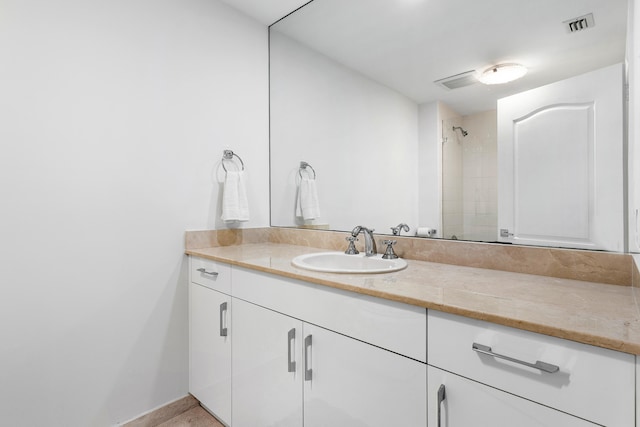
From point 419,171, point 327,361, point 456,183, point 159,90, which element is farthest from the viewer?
point 159,90

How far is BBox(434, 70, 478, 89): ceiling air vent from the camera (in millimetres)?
1368

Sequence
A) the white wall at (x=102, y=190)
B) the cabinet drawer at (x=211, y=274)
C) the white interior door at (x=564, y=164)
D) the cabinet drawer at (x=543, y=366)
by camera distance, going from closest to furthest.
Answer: the cabinet drawer at (x=543, y=366)
the white interior door at (x=564, y=164)
the white wall at (x=102, y=190)
the cabinet drawer at (x=211, y=274)

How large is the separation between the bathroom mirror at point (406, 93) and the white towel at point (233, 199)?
0.34m

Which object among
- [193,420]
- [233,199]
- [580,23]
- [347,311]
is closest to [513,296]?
[347,311]

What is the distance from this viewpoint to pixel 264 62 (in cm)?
225

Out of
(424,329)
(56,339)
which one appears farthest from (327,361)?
(56,339)

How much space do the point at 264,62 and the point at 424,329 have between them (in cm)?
205

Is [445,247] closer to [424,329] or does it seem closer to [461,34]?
[424,329]

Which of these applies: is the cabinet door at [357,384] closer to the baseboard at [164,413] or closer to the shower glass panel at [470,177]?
the shower glass panel at [470,177]

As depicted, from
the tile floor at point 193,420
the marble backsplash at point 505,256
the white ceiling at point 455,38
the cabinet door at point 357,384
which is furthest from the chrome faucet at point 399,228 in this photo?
the tile floor at point 193,420

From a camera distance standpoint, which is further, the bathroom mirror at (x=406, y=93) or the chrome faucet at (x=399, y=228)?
the chrome faucet at (x=399, y=228)

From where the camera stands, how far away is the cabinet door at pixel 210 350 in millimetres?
1570

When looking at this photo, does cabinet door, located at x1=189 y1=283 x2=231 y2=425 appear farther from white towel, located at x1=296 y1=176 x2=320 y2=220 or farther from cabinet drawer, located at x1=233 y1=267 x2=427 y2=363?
white towel, located at x1=296 y1=176 x2=320 y2=220

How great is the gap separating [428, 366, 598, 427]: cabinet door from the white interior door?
2.20 feet
